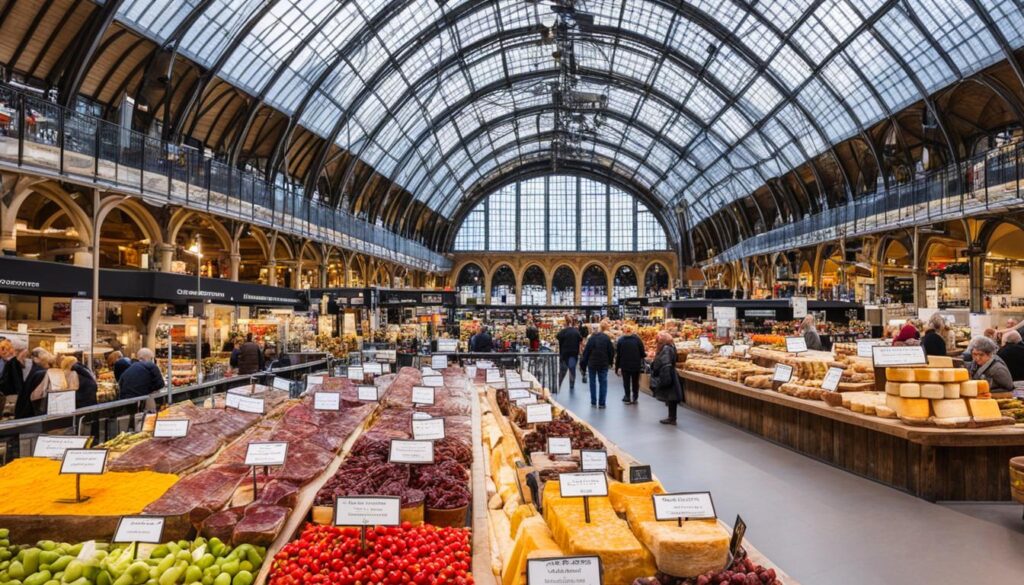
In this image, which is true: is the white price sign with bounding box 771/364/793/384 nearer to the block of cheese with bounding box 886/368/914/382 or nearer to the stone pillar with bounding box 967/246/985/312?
the block of cheese with bounding box 886/368/914/382

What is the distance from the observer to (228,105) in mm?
19719

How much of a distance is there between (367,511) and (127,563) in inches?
41.2

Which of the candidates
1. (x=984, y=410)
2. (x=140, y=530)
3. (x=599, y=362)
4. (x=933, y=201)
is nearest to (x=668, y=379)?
(x=599, y=362)

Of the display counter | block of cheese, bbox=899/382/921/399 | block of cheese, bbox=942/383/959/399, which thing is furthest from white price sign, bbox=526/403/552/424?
block of cheese, bbox=942/383/959/399

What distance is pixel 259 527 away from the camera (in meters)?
2.99

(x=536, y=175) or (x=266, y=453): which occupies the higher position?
(x=536, y=175)

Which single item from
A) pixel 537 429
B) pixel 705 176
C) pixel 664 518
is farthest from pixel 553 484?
pixel 705 176

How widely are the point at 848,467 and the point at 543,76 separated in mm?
31613

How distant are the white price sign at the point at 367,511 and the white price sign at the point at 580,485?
2.45 feet

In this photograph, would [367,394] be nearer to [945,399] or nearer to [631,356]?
[945,399]

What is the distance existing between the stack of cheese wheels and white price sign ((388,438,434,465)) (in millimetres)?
4692

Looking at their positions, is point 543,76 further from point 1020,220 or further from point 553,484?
point 553,484

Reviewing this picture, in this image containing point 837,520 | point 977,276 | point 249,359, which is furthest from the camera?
point 977,276

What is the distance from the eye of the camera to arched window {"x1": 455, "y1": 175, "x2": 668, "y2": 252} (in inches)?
1951
